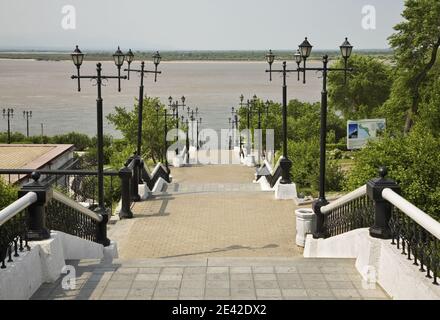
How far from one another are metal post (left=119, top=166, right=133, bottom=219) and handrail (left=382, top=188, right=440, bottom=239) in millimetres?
8483

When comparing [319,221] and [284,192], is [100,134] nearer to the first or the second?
[319,221]

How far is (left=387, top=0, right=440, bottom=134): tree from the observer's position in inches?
1438

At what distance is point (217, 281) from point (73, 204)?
3100 millimetres

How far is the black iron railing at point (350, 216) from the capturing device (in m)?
8.80

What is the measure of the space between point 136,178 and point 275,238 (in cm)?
598

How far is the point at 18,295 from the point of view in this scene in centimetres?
652

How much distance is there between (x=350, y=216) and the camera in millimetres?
9680

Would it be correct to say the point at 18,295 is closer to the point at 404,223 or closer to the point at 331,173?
the point at 404,223

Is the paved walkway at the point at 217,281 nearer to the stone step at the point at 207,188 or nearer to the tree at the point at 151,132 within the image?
the stone step at the point at 207,188

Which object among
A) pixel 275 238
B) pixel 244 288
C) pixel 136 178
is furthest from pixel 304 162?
pixel 244 288

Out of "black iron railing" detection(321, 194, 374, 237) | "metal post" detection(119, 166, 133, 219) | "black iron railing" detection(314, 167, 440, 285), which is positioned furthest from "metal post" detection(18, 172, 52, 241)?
"metal post" detection(119, 166, 133, 219)

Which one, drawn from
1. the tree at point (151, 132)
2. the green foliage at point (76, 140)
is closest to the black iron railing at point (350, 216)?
the tree at point (151, 132)

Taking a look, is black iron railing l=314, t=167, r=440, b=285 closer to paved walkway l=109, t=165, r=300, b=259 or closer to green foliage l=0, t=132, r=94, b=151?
paved walkway l=109, t=165, r=300, b=259
